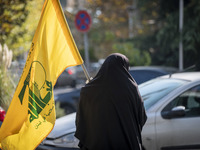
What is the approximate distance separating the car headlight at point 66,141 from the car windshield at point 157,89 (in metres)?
1.15

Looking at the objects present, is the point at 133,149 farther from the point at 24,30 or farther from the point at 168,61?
the point at 168,61

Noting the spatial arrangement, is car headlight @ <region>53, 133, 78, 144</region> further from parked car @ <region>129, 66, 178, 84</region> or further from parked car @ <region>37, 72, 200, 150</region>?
parked car @ <region>129, 66, 178, 84</region>

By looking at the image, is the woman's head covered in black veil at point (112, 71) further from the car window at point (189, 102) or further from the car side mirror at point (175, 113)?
the car window at point (189, 102)

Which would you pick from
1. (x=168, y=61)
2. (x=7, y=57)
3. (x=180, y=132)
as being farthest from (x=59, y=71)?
(x=168, y=61)

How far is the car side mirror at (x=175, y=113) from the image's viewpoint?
414cm

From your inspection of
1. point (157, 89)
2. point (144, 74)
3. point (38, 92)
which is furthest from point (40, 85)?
point (144, 74)

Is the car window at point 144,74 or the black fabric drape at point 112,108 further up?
the black fabric drape at point 112,108

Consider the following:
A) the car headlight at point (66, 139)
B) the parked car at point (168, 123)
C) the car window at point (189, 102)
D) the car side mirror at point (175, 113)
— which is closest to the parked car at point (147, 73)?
the car window at point (189, 102)

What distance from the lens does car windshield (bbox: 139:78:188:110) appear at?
448cm

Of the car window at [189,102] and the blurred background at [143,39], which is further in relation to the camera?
the blurred background at [143,39]

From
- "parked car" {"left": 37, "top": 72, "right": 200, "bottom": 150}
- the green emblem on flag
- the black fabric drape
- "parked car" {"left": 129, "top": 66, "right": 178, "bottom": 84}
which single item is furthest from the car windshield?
"parked car" {"left": 129, "top": 66, "right": 178, "bottom": 84}

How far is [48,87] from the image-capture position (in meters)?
3.14

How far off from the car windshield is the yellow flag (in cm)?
163

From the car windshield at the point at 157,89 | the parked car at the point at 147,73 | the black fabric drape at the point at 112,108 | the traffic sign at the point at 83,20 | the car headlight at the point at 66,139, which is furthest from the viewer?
the traffic sign at the point at 83,20
